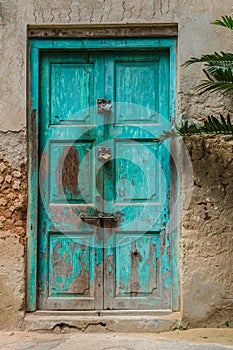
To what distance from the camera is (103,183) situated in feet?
16.8

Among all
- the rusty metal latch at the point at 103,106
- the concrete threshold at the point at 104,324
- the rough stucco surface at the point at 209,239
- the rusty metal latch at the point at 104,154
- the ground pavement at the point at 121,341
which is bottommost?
the ground pavement at the point at 121,341

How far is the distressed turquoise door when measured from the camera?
507 centimetres

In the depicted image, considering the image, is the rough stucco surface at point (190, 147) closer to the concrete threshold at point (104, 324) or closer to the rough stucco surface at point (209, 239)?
the rough stucco surface at point (209, 239)

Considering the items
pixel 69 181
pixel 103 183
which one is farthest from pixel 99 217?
pixel 69 181

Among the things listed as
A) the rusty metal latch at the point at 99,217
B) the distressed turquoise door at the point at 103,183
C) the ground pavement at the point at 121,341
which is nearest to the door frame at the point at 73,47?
the distressed turquoise door at the point at 103,183

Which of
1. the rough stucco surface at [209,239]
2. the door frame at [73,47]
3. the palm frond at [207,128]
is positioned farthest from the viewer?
the door frame at [73,47]

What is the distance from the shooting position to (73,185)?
201 inches

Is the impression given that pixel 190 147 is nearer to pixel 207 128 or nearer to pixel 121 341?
pixel 207 128

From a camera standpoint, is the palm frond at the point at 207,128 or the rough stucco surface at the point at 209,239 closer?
the palm frond at the point at 207,128

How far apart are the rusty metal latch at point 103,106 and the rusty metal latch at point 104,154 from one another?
306 mm

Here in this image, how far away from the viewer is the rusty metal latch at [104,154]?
509 centimetres

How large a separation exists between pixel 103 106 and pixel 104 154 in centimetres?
40

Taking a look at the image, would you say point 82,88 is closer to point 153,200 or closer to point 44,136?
point 44,136

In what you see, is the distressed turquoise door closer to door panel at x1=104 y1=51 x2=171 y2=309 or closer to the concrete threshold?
door panel at x1=104 y1=51 x2=171 y2=309
